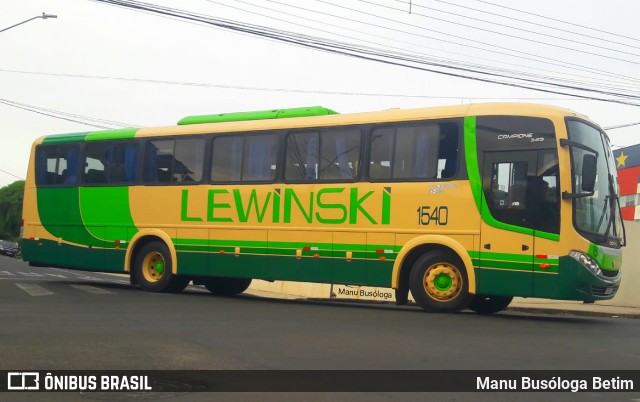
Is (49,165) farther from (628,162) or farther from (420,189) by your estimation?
(628,162)

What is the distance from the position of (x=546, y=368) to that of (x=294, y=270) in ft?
27.7

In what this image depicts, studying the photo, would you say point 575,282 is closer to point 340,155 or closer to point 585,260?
point 585,260

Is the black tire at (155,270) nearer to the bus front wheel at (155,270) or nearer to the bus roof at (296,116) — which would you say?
the bus front wheel at (155,270)

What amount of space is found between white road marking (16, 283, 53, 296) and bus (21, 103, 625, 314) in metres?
0.84

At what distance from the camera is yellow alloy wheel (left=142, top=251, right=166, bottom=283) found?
63.2 feet

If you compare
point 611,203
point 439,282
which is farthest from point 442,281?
point 611,203

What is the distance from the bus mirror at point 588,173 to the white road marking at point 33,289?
1046 centimetres

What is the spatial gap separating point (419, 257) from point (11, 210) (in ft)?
342

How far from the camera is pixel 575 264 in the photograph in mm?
13914

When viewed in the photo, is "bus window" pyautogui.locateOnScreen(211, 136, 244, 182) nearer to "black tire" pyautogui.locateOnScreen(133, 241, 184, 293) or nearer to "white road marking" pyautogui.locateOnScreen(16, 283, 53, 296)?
"black tire" pyautogui.locateOnScreen(133, 241, 184, 293)

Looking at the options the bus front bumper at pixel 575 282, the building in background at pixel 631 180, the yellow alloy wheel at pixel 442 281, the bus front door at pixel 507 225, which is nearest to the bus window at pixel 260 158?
the yellow alloy wheel at pixel 442 281

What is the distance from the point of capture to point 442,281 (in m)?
15.0

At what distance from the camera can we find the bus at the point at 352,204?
1429cm

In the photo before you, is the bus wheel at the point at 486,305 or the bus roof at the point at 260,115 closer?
the bus wheel at the point at 486,305
